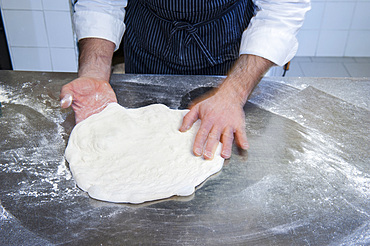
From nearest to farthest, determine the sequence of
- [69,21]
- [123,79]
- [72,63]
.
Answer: [123,79] < [69,21] < [72,63]

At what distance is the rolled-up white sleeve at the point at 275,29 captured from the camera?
152 centimetres

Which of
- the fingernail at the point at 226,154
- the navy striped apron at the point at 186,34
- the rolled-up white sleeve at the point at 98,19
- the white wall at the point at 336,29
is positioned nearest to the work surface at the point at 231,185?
the fingernail at the point at 226,154

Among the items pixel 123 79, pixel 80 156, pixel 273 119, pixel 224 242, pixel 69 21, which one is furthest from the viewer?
pixel 69 21

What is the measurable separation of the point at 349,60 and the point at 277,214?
10.8 feet

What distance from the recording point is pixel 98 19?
5.34ft

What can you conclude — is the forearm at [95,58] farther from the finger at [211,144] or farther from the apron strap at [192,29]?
the finger at [211,144]

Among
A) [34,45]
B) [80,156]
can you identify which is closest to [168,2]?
[80,156]

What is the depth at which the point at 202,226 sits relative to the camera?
980 millimetres

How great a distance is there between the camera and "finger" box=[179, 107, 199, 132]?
132cm

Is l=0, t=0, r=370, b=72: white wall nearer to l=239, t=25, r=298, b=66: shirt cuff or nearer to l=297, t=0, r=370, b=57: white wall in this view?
l=297, t=0, r=370, b=57: white wall

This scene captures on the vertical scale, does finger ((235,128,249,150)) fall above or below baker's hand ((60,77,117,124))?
below

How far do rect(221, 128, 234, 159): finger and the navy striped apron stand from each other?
52cm

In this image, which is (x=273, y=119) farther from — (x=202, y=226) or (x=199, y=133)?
(x=202, y=226)

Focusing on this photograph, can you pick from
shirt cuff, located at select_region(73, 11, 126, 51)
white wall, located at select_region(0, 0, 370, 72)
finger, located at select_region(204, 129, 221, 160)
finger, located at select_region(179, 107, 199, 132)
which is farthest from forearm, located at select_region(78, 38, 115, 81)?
white wall, located at select_region(0, 0, 370, 72)
